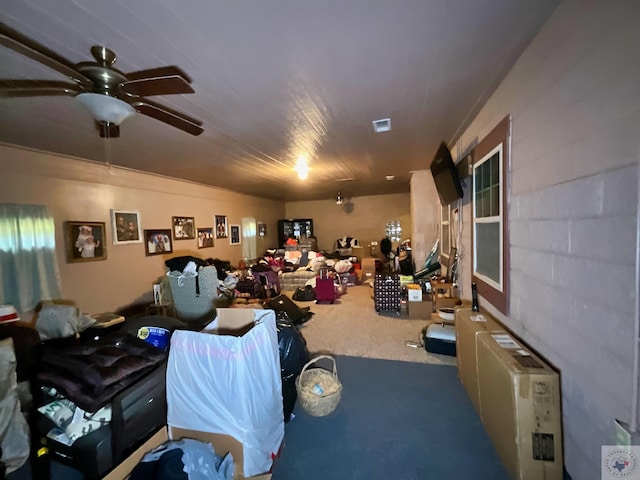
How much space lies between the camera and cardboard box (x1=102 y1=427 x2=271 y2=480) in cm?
129

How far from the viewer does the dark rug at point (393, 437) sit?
151 centimetres

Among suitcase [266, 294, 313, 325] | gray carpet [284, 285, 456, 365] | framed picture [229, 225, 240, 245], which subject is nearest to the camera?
gray carpet [284, 285, 456, 365]

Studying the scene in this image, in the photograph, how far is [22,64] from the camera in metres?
1.46

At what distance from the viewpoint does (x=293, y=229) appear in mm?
9359

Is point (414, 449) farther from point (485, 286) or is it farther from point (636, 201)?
point (636, 201)

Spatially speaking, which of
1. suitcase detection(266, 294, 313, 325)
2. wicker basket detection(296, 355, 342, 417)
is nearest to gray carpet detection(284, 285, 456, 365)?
suitcase detection(266, 294, 313, 325)

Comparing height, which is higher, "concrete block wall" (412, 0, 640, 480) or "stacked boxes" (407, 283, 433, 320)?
"concrete block wall" (412, 0, 640, 480)

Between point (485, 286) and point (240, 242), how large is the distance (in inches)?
233

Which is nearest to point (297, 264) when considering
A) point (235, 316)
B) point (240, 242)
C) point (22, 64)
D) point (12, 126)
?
point (240, 242)

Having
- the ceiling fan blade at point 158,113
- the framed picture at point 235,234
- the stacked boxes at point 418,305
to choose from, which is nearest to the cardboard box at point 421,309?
the stacked boxes at point 418,305

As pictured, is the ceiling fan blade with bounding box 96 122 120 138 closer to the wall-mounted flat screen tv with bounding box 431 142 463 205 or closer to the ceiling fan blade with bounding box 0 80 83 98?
the ceiling fan blade with bounding box 0 80 83 98

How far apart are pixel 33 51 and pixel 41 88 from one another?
428mm

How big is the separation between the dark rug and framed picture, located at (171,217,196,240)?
4172 mm

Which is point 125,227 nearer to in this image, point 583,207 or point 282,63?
point 282,63
